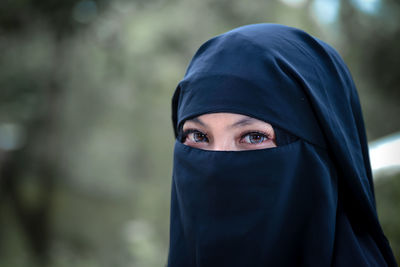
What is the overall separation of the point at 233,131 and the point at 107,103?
25.3ft

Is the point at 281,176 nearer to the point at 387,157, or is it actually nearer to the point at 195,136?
the point at 195,136

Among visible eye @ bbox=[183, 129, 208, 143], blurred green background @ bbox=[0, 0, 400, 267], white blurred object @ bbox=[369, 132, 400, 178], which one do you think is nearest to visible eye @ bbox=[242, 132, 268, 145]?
visible eye @ bbox=[183, 129, 208, 143]

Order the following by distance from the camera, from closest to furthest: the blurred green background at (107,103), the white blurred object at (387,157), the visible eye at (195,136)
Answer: the visible eye at (195,136) → the white blurred object at (387,157) → the blurred green background at (107,103)

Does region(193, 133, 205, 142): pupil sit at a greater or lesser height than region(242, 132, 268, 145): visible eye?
lesser

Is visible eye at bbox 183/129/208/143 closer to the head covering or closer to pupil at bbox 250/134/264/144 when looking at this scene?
the head covering

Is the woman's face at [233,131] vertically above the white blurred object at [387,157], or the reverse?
the woman's face at [233,131]

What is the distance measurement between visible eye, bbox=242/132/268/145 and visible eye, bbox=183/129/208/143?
0.18 m

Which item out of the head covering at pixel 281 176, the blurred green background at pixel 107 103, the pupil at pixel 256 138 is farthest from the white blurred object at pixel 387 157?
the blurred green background at pixel 107 103

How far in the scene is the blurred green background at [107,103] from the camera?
227 inches

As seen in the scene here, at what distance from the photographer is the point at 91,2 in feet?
19.6

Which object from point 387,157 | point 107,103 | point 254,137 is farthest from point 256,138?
point 107,103

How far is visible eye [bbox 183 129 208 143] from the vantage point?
5.25 ft

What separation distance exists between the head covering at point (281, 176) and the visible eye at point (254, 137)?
7 cm

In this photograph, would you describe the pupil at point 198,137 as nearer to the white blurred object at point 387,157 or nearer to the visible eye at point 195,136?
the visible eye at point 195,136
